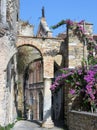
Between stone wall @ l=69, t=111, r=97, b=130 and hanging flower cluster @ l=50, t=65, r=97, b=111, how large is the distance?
0.99 m

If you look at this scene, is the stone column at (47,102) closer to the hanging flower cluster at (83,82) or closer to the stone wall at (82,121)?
the hanging flower cluster at (83,82)

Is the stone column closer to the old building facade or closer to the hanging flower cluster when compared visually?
the old building facade

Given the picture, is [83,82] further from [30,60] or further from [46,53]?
[30,60]

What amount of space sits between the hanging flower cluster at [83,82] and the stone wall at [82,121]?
987mm

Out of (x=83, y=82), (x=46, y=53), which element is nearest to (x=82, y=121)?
(x=83, y=82)

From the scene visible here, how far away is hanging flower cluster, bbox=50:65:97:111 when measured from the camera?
724 inches

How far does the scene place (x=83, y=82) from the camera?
19.4 meters

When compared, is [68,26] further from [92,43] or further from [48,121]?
[48,121]

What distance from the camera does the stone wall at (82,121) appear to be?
1434cm

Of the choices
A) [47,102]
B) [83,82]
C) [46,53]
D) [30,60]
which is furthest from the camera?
[30,60]

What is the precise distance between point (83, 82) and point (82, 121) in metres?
3.59

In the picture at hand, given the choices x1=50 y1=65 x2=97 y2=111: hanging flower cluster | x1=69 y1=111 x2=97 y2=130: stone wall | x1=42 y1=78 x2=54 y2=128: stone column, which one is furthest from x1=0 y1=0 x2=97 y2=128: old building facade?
x1=69 y1=111 x2=97 y2=130: stone wall

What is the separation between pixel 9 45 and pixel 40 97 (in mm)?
26760

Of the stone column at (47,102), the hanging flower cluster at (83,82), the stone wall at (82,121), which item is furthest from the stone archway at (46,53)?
the stone wall at (82,121)
